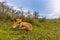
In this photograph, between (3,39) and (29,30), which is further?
(29,30)

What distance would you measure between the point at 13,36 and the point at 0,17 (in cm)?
303

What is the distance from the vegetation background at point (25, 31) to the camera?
933 centimetres

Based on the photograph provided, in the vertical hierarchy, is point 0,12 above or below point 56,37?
above

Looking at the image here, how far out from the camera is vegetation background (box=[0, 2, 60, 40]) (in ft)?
30.6

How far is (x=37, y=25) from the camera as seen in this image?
41.1 feet

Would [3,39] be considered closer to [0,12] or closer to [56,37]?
[56,37]

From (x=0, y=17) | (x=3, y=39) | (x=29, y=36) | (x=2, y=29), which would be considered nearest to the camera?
(x=3, y=39)

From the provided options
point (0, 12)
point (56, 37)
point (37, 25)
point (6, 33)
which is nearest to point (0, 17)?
point (0, 12)

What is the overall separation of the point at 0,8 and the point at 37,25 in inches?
75.6

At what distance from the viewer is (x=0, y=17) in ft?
40.1

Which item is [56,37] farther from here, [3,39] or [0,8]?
[0,8]

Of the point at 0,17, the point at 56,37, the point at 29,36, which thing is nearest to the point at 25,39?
the point at 29,36

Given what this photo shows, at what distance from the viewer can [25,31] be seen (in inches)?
406

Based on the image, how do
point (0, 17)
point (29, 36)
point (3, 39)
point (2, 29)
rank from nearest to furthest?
point (3, 39) → point (29, 36) → point (2, 29) → point (0, 17)
